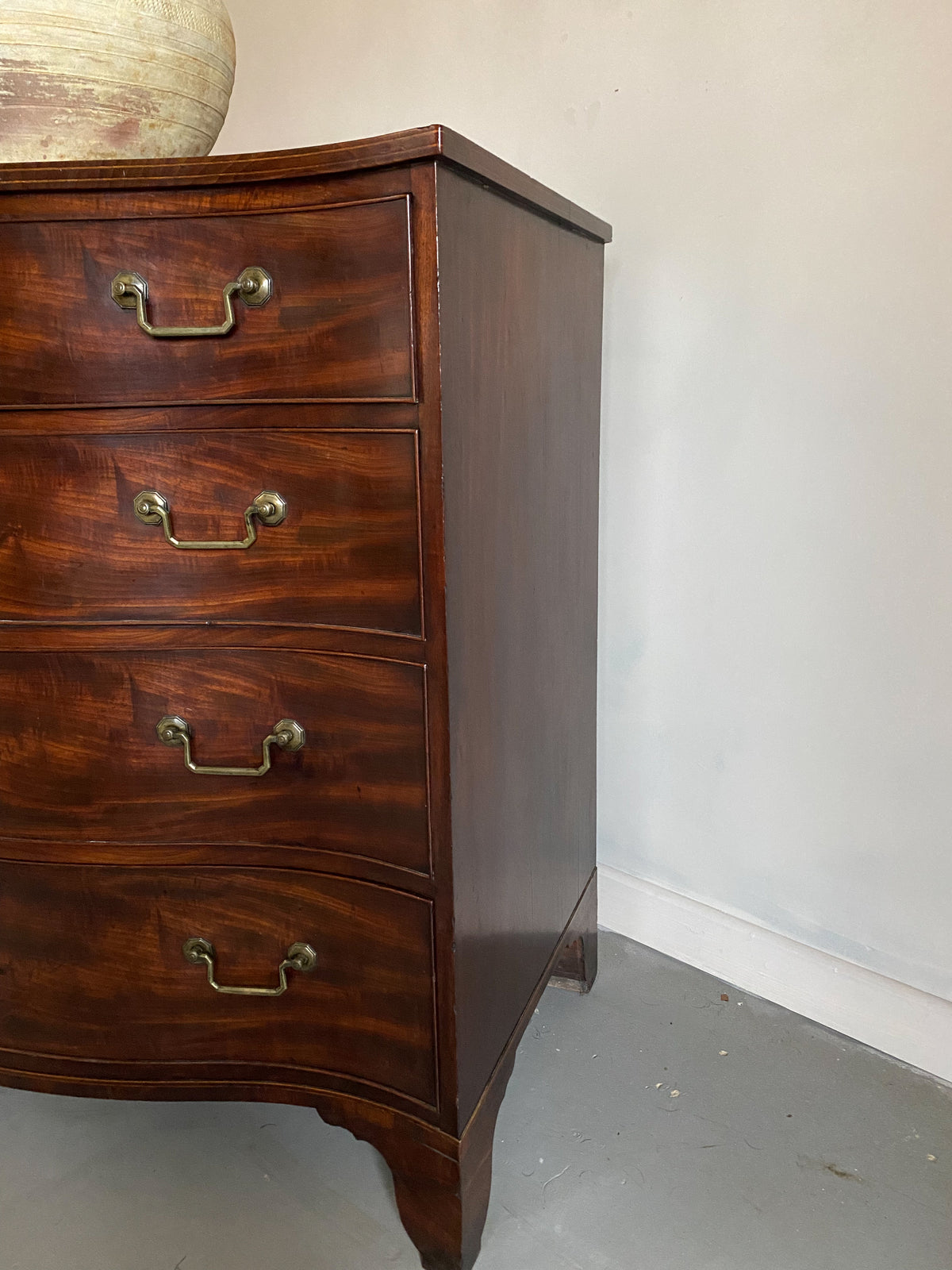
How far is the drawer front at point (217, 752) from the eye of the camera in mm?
899

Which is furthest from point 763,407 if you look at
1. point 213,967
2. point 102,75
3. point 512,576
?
point 213,967

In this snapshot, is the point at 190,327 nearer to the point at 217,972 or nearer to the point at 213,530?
the point at 213,530

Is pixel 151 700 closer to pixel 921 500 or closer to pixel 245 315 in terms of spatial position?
pixel 245 315

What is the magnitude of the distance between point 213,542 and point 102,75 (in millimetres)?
430

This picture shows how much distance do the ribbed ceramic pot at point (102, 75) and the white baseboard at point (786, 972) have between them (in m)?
1.15

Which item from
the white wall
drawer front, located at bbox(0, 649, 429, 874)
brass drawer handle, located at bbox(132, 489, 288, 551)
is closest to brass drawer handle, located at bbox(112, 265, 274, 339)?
brass drawer handle, located at bbox(132, 489, 288, 551)

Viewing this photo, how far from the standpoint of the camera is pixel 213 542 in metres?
0.87

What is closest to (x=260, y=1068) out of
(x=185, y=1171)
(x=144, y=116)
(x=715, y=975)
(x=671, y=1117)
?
(x=185, y=1171)

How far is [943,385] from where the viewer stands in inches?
42.6

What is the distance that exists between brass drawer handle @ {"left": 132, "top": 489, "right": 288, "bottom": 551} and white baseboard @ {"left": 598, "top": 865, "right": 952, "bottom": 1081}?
895mm

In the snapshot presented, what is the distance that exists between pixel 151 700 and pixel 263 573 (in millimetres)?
172

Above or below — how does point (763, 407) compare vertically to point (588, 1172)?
above

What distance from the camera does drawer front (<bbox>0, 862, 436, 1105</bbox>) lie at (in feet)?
3.15

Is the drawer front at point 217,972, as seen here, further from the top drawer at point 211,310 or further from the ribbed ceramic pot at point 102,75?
the ribbed ceramic pot at point 102,75
